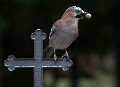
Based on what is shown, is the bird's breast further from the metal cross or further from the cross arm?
the cross arm

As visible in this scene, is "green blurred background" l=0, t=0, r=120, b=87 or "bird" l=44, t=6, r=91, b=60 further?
"green blurred background" l=0, t=0, r=120, b=87

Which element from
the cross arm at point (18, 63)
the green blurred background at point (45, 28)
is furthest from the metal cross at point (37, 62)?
the green blurred background at point (45, 28)

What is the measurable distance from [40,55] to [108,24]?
529 centimetres

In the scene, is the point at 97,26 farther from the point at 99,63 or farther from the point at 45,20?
the point at 99,63

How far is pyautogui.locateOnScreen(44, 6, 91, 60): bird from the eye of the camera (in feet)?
18.7

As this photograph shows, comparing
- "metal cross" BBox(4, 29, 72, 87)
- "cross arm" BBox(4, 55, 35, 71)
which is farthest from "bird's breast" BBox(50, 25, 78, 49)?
"cross arm" BBox(4, 55, 35, 71)

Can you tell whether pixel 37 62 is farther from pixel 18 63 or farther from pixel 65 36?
pixel 65 36

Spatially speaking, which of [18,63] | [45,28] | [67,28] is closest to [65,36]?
[67,28]

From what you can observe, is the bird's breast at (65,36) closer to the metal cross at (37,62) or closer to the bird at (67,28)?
the bird at (67,28)

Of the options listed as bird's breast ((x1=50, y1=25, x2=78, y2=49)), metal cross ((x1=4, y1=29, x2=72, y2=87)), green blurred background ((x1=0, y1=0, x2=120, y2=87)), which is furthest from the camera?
green blurred background ((x1=0, y1=0, x2=120, y2=87))

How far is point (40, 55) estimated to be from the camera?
223 inches

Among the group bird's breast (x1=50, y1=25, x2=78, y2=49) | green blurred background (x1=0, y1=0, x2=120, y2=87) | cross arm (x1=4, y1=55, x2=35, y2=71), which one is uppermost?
bird's breast (x1=50, y1=25, x2=78, y2=49)

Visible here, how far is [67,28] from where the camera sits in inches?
231

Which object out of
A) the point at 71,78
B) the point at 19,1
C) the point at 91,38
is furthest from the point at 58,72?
the point at 19,1
